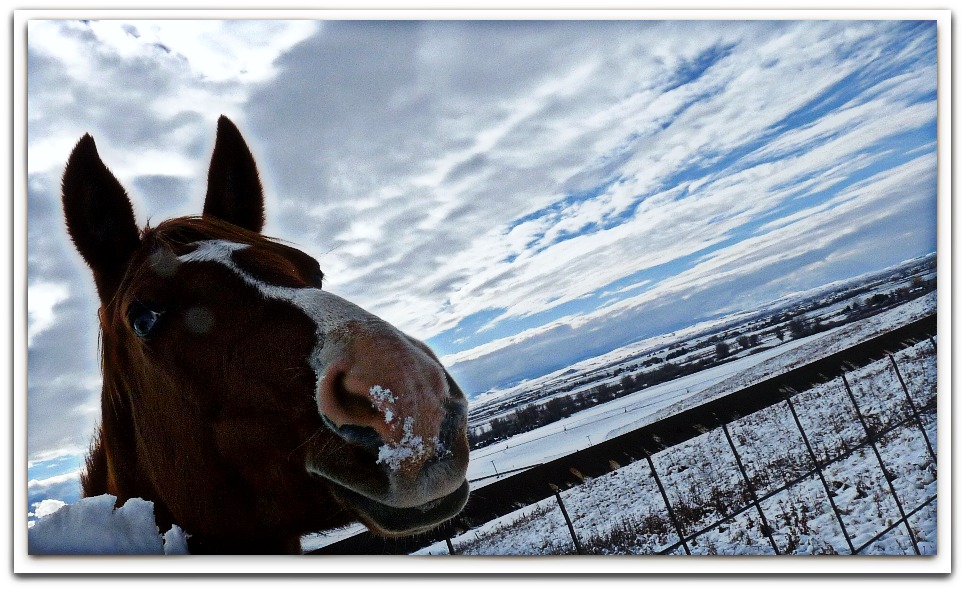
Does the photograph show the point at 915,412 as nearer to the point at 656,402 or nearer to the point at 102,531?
the point at 656,402

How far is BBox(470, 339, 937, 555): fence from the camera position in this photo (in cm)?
216

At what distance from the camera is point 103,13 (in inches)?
90.7

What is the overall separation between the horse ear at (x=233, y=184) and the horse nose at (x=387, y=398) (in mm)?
846

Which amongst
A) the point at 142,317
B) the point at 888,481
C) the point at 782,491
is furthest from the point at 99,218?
the point at 888,481

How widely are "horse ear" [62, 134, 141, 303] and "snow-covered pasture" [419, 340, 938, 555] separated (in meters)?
1.35

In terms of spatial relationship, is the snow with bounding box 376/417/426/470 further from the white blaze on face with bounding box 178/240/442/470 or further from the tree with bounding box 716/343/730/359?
the tree with bounding box 716/343/730/359

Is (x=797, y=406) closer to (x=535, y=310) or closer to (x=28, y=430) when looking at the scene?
(x=535, y=310)

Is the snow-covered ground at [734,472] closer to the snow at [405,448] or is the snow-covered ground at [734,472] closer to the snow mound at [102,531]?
the snow mound at [102,531]

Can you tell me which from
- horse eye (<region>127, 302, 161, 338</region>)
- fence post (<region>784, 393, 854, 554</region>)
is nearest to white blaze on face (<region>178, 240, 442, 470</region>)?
horse eye (<region>127, 302, 161, 338</region>)

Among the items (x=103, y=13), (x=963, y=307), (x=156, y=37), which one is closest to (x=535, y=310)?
(x=963, y=307)

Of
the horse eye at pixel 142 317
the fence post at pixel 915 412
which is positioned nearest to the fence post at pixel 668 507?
the fence post at pixel 915 412

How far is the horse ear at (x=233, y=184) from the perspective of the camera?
5.97 ft

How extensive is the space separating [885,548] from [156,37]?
3.15 metres

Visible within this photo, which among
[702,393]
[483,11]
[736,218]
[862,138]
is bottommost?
[702,393]
